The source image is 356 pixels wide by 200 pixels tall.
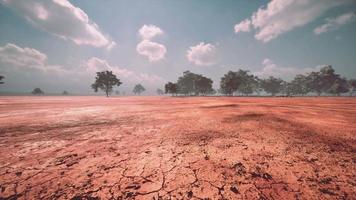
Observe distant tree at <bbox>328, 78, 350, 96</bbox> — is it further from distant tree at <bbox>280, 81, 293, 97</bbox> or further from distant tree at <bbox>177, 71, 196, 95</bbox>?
distant tree at <bbox>177, 71, 196, 95</bbox>

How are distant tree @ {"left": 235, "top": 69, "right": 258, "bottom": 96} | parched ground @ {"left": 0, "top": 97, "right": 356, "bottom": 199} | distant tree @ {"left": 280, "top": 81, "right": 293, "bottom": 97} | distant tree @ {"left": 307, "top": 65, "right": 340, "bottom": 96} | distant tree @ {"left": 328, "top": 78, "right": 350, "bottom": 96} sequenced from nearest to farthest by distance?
parched ground @ {"left": 0, "top": 97, "right": 356, "bottom": 199} < distant tree @ {"left": 328, "top": 78, "right": 350, "bottom": 96} < distant tree @ {"left": 307, "top": 65, "right": 340, "bottom": 96} < distant tree @ {"left": 235, "top": 69, "right": 258, "bottom": 96} < distant tree @ {"left": 280, "top": 81, "right": 293, "bottom": 97}

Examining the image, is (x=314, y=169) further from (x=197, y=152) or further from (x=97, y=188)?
(x=97, y=188)

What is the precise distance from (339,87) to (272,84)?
37.6 metres

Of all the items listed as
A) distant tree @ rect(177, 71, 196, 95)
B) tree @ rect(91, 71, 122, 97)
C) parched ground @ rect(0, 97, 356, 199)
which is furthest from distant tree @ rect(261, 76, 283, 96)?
parched ground @ rect(0, 97, 356, 199)

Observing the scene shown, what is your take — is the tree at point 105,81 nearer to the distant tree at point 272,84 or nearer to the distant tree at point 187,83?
the distant tree at point 187,83

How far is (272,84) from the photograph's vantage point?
103 m

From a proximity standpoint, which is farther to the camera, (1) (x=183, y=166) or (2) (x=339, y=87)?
(2) (x=339, y=87)

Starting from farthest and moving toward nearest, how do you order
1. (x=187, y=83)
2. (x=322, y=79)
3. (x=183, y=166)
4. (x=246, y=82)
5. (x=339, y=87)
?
(x=187, y=83) < (x=246, y=82) < (x=322, y=79) < (x=339, y=87) < (x=183, y=166)

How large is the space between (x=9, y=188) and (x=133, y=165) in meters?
2.07

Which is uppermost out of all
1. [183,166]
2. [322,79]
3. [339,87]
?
[322,79]

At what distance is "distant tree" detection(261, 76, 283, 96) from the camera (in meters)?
103

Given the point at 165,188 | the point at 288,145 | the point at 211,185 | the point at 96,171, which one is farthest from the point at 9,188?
the point at 288,145

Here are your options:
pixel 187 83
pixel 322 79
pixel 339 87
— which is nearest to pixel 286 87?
pixel 322 79

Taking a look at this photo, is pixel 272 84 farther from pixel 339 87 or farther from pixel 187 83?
pixel 187 83
